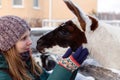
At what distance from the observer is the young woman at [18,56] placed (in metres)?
2.34

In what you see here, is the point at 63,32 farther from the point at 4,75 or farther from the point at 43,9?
the point at 43,9

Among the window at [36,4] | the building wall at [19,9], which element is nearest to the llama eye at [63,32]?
the building wall at [19,9]

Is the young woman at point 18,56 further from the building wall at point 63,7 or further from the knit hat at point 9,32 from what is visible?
the building wall at point 63,7

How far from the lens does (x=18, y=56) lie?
2479 mm

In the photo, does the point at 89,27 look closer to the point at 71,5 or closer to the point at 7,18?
the point at 71,5

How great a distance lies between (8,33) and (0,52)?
15 cm

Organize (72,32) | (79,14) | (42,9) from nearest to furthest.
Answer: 1. (79,14)
2. (72,32)
3. (42,9)

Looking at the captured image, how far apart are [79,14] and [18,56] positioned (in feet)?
1.77

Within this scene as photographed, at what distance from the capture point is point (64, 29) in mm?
3059

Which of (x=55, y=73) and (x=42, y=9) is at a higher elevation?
(x=55, y=73)

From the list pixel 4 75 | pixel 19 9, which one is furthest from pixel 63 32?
pixel 19 9

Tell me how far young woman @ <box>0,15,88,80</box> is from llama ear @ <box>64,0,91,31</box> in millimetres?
315

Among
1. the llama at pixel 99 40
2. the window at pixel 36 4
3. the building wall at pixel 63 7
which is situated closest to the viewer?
the llama at pixel 99 40

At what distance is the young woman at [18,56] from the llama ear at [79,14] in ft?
1.03
